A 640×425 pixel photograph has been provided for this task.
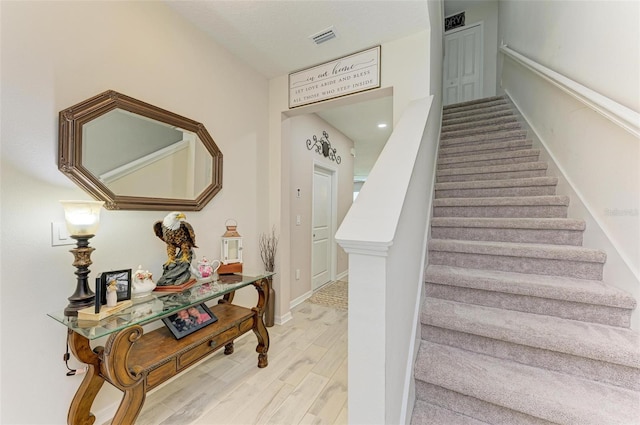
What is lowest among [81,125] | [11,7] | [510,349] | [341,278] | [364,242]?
[341,278]

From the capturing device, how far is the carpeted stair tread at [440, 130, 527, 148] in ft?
8.65

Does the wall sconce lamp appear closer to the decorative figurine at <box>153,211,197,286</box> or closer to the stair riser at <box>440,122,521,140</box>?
the decorative figurine at <box>153,211,197,286</box>

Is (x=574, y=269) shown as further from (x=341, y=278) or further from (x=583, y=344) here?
(x=341, y=278)

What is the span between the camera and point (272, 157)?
2.70 metres

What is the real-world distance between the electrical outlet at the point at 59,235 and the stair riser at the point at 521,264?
7.04ft

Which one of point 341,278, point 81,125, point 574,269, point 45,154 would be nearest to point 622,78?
point 574,269

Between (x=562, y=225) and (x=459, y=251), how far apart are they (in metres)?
0.65

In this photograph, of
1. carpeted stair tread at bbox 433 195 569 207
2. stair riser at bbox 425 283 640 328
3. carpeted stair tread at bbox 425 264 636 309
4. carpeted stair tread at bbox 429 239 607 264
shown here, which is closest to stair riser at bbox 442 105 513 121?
carpeted stair tread at bbox 433 195 569 207

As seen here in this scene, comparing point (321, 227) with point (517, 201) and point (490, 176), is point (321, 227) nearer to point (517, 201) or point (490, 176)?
point (490, 176)

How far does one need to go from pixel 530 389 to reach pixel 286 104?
8.96 feet

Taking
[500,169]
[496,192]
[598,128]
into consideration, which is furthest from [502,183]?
[598,128]

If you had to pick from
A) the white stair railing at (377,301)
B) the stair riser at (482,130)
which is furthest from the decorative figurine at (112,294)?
the stair riser at (482,130)

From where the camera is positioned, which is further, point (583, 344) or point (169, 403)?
point (169, 403)

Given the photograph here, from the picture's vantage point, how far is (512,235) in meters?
1.66
